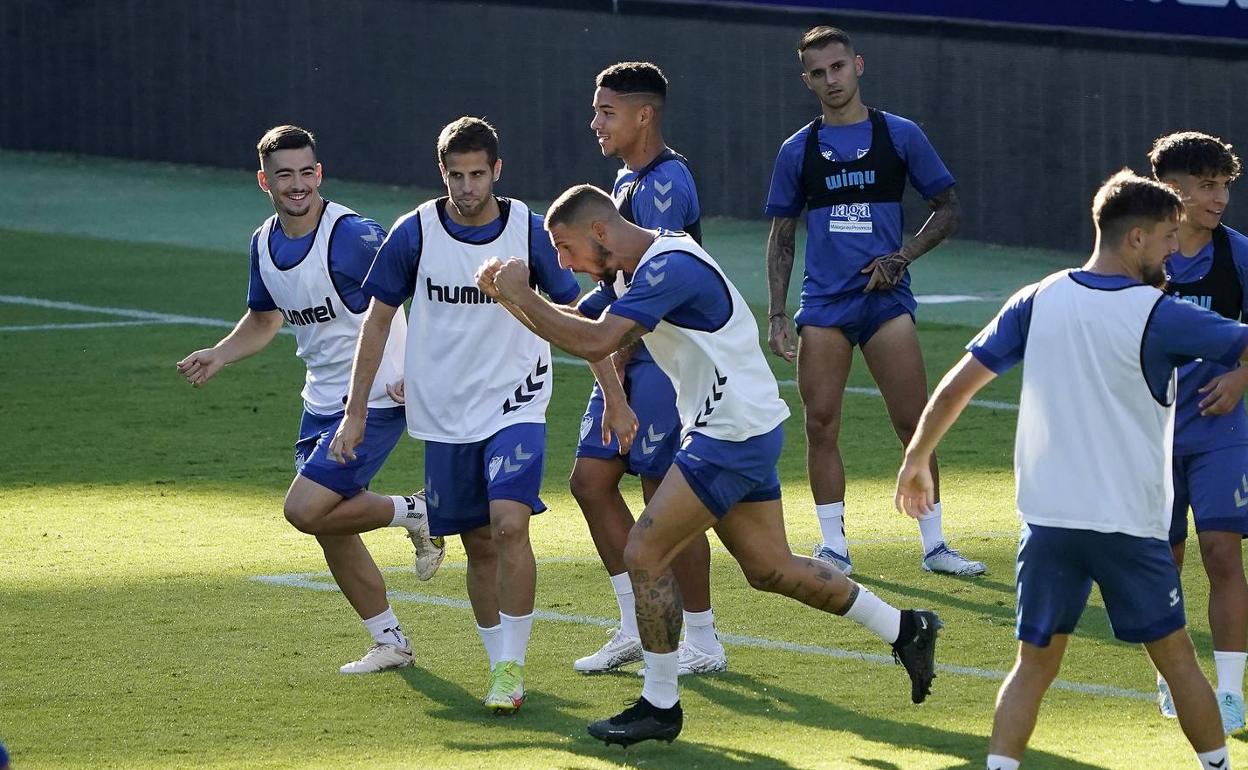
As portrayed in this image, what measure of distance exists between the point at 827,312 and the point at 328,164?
60.3 feet

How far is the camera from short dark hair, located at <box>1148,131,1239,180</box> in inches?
278

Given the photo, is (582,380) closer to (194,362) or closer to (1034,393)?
(194,362)

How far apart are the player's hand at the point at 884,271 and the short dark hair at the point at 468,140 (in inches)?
105

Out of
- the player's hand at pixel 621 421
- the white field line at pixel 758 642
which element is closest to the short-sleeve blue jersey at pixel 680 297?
the player's hand at pixel 621 421

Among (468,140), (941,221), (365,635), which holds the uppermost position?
(468,140)

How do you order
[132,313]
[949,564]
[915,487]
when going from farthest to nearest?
1. [132,313]
2. [949,564]
3. [915,487]

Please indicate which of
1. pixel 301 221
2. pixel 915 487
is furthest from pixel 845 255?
pixel 915 487

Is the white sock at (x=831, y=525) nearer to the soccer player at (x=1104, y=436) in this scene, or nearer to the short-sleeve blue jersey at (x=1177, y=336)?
the soccer player at (x=1104, y=436)

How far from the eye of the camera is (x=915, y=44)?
2186 centimetres

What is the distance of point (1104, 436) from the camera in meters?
5.86

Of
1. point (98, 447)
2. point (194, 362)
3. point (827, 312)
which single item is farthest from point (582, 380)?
point (194, 362)

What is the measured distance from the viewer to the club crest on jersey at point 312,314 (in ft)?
27.6

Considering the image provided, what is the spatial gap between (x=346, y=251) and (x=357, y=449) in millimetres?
787

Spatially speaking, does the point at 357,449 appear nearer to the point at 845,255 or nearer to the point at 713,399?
the point at 713,399
